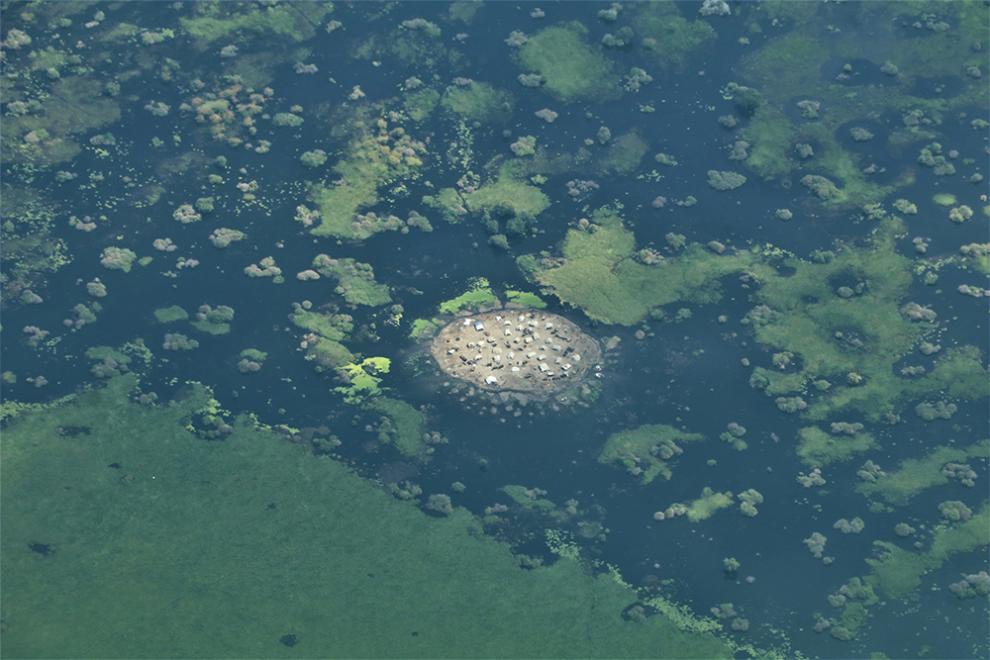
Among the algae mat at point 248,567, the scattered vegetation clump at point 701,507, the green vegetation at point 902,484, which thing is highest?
the green vegetation at point 902,484

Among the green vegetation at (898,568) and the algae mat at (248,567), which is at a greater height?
the green vegetation at (898,568)

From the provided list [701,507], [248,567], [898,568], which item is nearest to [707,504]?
[701,507]

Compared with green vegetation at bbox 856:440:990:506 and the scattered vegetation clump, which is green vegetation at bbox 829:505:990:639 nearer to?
green vegetation at bbox 856:440:990:506

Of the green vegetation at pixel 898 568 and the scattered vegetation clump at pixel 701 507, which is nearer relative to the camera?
the green vegetation at pixel 898 568

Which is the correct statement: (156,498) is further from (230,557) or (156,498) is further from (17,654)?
(17,654)

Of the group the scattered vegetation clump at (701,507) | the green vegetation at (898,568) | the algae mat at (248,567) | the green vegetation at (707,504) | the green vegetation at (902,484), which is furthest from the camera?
the green vegetation at (902,484)

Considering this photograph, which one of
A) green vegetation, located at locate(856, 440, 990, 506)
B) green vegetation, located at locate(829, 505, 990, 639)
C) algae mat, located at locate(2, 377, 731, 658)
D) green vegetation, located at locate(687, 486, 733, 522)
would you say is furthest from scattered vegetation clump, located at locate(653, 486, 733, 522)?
green vegetation, located at locate(829, 505, 990, 639)

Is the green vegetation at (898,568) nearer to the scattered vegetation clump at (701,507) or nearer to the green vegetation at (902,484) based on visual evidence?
the green vegetation at (902,484)

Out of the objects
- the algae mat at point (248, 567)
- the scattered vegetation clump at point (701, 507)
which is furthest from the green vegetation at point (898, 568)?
the scattered vegetation clump at point (701, 507)

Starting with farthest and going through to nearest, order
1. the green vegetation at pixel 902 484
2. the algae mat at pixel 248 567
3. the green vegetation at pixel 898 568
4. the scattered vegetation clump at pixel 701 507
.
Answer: the green vegetation at pixel 902 484, the scattered vegetation clump at pixel 701 507, the green vegetation at pixel 898 568, the algae mat at pixel 248 567
